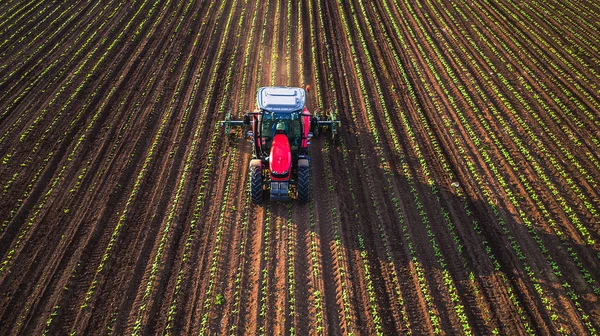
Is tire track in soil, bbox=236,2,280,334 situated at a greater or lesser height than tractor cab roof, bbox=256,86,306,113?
lesser

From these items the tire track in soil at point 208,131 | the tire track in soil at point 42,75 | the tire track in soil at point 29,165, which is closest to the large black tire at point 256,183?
the tire track in soil at point 208,131

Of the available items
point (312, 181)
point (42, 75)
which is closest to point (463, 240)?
point (312, 181)

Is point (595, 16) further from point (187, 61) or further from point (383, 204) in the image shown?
point (187, 61)

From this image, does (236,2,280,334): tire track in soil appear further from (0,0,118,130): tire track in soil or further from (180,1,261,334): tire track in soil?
(0,0,118,130): tire track in soil

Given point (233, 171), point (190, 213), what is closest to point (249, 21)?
point (233, 171)

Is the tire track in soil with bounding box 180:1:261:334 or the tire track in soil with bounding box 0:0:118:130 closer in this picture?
the tire track in soil with bounding box 180:1:261:334

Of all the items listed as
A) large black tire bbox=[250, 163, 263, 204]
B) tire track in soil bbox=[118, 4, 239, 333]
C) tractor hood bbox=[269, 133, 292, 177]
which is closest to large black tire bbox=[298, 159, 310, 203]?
tractor hood bbox=[269, 133, 292, 177]

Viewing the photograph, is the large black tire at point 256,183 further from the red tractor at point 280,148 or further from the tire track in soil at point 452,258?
the tire track in soil at point 452,258
